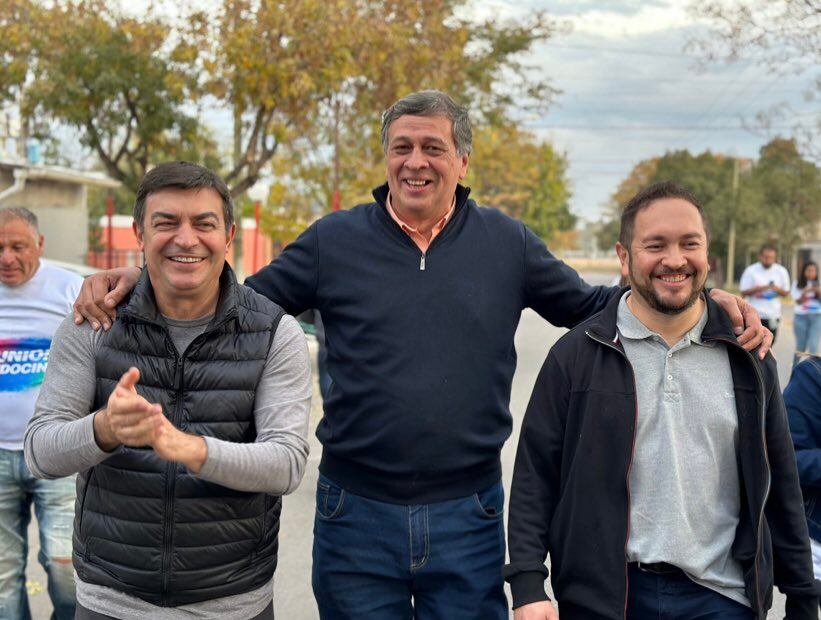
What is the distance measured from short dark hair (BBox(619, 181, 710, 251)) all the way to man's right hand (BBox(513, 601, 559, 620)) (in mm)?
1003

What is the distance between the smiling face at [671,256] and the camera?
2557 millimetres

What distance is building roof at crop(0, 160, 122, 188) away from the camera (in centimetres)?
1700

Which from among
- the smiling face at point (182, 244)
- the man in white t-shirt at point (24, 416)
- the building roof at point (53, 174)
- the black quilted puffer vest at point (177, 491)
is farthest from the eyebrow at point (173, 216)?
the building roof at point (53, 174)

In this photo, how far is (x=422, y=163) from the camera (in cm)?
303

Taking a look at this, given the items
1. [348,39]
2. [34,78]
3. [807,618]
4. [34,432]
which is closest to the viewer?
[34,432]

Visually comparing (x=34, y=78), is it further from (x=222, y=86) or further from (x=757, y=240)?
(x=757, y=240)

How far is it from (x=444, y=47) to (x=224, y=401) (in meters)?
15.3

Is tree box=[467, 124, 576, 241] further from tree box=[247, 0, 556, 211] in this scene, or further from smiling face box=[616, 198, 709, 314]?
smiling face box=[616, 198, 709, 314]

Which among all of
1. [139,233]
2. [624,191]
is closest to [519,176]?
[139,233]

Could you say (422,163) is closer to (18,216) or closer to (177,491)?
(177,491)

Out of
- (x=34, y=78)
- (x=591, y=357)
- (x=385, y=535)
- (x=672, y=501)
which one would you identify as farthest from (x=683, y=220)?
(x=34, y=78)

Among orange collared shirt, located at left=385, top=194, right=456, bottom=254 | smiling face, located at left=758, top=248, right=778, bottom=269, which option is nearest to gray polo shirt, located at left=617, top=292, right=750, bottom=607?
orange collared shirt, located at left=385, top=194, right=456, bottom=254

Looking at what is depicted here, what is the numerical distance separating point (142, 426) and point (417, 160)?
1.33 metres

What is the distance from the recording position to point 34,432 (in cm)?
240
